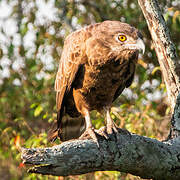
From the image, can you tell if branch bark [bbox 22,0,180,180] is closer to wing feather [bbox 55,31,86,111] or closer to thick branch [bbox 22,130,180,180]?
thick branch [bbox 22,130,180,180]

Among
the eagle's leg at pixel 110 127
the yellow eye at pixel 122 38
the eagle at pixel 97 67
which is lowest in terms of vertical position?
the eagle's leg at pixel 110 127

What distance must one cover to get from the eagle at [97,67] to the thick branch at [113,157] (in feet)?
1.09


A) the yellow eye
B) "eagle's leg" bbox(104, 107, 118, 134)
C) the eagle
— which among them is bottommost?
"eagle's leg" bbox(104, 107, 118, 134)

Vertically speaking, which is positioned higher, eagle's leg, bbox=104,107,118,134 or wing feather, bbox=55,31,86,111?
wing feather, bbox=55,31,86,111

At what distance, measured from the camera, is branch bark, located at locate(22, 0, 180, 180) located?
250 centimetres

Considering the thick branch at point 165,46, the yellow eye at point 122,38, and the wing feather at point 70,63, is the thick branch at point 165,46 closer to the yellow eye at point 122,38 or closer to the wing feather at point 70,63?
the yellow eye at point 122,38

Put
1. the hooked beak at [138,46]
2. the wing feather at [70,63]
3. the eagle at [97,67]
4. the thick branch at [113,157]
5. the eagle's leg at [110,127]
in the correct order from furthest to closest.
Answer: the wing feather at [70,63]
the eagle at [97,67]
the hooked beak at [138,46]
the eagle's leg at [110,127]
the thick branch at [113,157]

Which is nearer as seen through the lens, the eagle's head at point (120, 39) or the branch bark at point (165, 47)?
the eagle's head at point (120, 39)

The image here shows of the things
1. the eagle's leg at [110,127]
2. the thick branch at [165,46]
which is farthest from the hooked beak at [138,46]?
the eagle's leg at [110,127]

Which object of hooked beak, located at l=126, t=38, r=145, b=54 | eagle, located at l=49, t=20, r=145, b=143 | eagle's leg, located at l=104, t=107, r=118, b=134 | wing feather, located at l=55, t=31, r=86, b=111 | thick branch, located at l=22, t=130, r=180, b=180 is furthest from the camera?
wing feather, located at l=55, t=31, r=86, b=111

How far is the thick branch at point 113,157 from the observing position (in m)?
2.47

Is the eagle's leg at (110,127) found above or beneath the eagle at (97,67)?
beneath

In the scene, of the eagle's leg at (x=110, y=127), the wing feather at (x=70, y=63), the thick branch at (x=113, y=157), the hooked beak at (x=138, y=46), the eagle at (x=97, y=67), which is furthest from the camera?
the wing feather at (x=70, y=63)

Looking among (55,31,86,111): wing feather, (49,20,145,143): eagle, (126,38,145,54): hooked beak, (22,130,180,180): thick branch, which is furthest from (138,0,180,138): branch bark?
(55,31,86,111): wing feather
